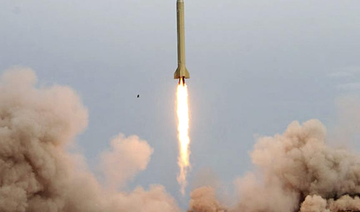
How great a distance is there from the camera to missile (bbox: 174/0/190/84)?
4950 cm

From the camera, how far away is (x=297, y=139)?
57.1 m

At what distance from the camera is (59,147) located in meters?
51.3

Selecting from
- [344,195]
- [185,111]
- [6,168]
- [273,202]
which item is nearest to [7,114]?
[6,168]

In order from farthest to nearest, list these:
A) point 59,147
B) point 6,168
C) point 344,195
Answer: point 344,195
point 59,147
point 6,168

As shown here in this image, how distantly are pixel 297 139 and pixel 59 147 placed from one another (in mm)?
16484

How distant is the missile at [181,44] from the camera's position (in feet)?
162

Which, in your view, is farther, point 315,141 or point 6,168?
point 315,141

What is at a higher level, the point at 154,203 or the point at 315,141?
the point at 315,141

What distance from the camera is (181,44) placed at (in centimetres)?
4950

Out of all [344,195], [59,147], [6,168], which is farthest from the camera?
[344,195]

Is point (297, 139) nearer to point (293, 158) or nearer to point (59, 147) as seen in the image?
point (293, 158)

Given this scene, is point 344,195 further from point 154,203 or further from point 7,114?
point 7,114

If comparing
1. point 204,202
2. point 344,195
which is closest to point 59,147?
point 204,202

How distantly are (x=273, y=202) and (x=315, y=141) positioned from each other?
198 inches
